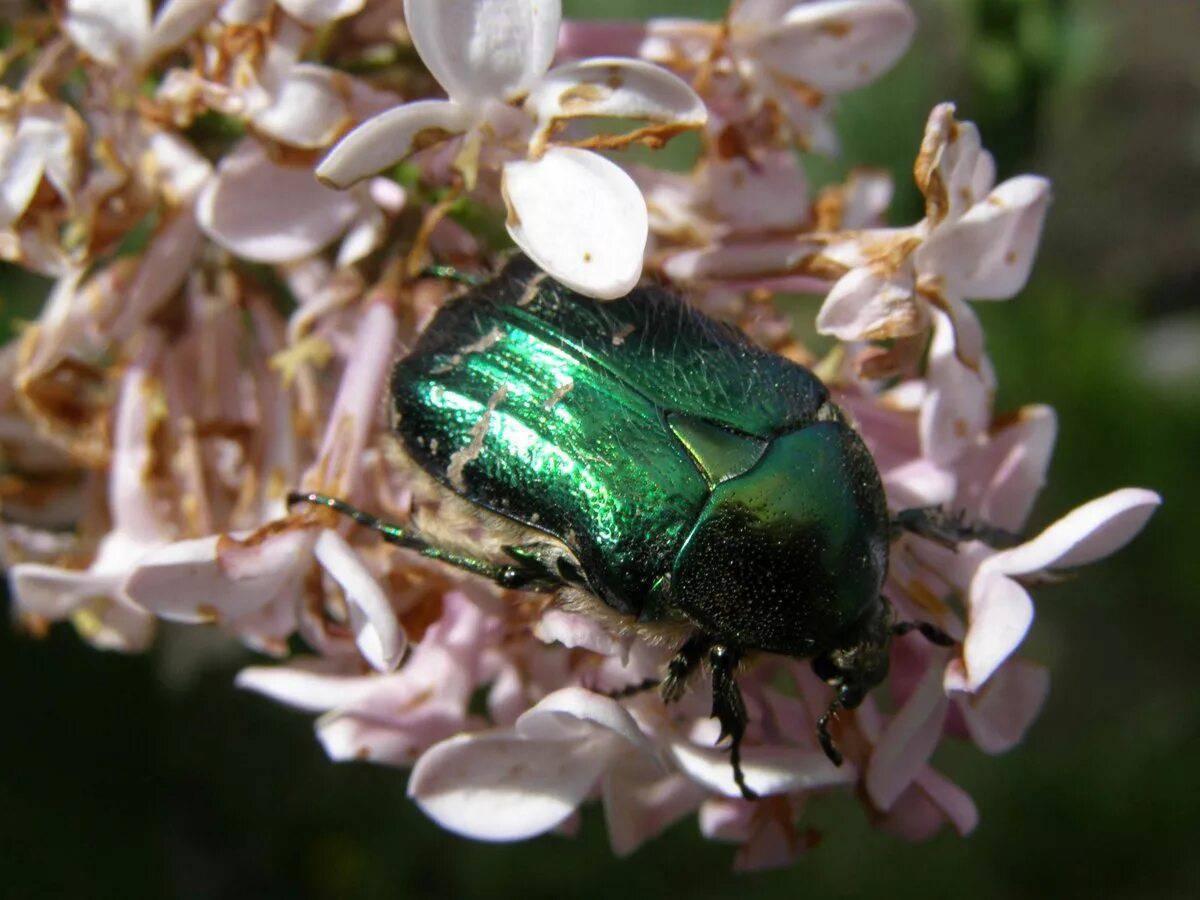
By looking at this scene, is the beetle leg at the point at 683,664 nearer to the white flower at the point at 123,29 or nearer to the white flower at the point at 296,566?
the white flower at the point at 296,566

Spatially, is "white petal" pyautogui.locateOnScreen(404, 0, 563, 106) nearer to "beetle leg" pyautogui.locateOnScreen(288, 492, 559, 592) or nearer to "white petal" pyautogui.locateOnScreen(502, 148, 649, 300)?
"white petal" pyautogui.locateOnScreen(502, 148, 649, 300)

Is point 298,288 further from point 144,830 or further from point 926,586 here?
point 144,830

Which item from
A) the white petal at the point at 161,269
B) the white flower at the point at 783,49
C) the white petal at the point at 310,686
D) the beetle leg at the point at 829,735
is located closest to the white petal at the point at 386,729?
the white petal at the point at 310,686

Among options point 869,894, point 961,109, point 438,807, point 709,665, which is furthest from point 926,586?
point 869,894

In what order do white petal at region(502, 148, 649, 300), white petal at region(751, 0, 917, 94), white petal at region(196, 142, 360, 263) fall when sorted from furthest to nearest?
white petal at region(751, 0, 917, 94), white petal at region(196, 142, 360, 263), white petal at region(502, 148, 649, 300)

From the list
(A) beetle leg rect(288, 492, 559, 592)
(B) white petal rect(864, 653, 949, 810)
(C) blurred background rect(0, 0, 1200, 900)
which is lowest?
(C) blurred background rect(0, 0, 1200, 900)

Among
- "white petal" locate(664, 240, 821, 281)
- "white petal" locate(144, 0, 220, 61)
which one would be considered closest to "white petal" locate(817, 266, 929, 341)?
"white petal" locate(664, 240, 821, 281)

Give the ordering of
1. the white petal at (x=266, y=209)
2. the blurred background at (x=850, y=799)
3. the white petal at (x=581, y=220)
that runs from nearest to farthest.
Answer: the white petal at (x=581, y=220), the white petal at (x=266, y=209), the blurred background at (x=850, y=799)
